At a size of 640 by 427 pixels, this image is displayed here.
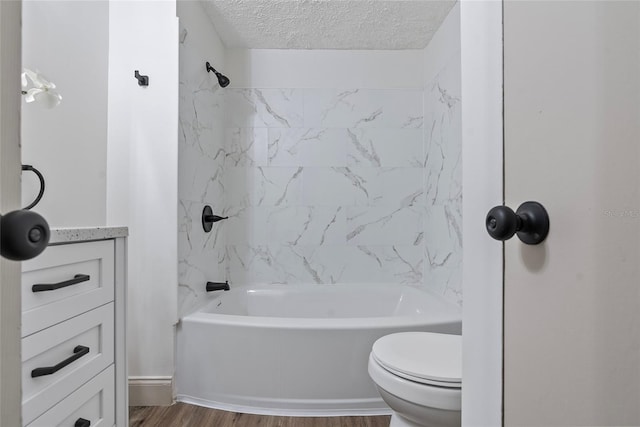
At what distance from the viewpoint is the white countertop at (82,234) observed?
85 cm

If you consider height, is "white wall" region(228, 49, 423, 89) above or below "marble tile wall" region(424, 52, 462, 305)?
above

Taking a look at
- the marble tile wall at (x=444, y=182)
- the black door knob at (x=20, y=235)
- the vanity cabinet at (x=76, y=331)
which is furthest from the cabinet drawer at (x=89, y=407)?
the marble tile wall at (x=444, y=182)

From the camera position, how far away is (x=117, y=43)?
5.86ft

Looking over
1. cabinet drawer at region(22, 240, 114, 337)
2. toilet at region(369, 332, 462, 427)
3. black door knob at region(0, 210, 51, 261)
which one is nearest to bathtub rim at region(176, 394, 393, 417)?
toilet at region(369, 332, 462, 427)

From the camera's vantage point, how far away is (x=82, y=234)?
94 centimetres

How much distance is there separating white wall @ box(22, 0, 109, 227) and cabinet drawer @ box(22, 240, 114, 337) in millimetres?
578

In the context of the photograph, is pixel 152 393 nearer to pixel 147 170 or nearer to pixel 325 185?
pixel 147 170

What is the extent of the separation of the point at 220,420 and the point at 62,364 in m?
0.98

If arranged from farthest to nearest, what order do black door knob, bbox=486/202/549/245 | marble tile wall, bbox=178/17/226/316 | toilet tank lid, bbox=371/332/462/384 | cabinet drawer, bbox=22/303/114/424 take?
marble tile wall, bbox=178/17/226/316
toilet tank lid, bbox=371/332/462/384
cabinet drawer, bbox=22/303/114/424
black door knob, bbox=486/202/549/245

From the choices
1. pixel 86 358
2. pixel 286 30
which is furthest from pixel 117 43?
pixel 86 358

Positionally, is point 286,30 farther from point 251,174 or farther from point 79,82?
point 79,82

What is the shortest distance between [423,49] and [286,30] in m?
1.04

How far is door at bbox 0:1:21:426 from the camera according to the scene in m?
0.26

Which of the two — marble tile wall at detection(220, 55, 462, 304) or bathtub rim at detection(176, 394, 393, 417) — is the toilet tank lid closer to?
bathtub rim at detection(176, 394, 393, 417)
